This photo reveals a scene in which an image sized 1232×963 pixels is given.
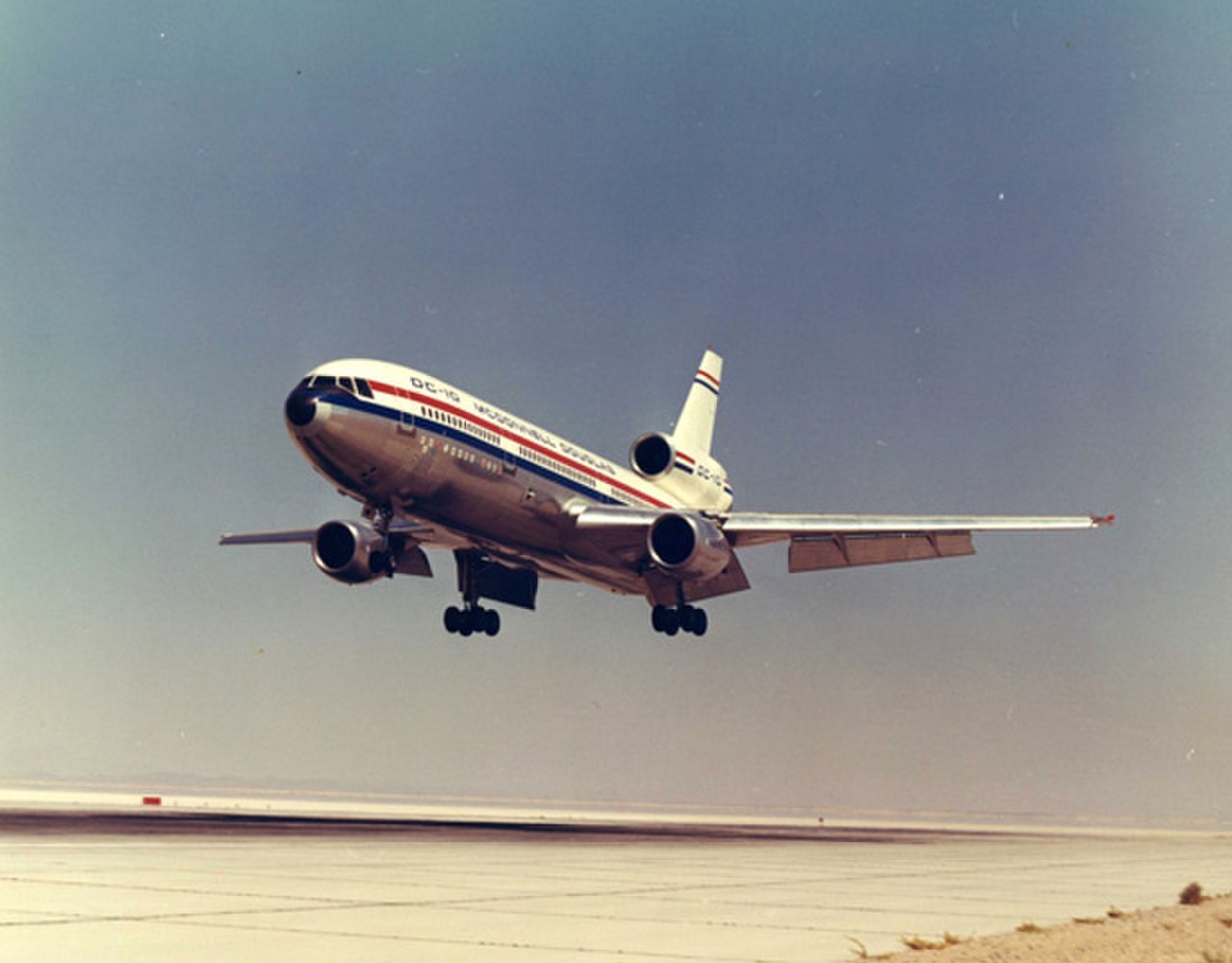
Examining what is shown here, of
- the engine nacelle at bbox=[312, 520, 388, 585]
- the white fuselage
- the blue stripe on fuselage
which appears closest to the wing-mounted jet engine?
the engine nacelle at bbox=[312, 520, 388, 585]

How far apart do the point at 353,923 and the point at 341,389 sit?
2399 centimetres

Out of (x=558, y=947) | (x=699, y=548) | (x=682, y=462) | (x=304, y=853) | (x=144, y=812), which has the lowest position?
(x=558, y=947)

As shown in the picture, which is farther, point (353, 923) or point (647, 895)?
point (647, 895)

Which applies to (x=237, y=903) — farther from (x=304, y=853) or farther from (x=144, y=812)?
(x=144, y=812)

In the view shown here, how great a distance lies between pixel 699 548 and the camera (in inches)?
1610

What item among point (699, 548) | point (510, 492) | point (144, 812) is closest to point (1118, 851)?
point (699, 548)

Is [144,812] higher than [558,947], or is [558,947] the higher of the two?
[144,812]

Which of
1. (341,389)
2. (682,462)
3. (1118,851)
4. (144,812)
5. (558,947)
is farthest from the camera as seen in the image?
(682,462)

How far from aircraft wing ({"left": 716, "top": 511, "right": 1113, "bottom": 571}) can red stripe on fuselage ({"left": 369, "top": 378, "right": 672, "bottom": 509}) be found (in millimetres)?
3823

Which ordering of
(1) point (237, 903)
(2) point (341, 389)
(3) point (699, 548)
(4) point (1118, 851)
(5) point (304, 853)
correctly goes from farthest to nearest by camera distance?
(3) point (699, 548) < (2) point (341, 389) < (4) point (1118, 851) < (5) point (304, 853) < (1) point (237, 903)

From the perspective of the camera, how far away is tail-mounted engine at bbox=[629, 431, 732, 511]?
50.1m

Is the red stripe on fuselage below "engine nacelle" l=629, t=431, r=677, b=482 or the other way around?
below

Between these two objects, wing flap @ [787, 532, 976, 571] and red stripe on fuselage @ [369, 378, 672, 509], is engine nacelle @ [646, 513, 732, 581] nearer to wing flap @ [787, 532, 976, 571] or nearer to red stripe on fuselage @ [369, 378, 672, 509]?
red stripe on fuselage @ [369, 378, 672, 509]

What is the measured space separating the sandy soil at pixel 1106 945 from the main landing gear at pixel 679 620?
116 feet
